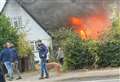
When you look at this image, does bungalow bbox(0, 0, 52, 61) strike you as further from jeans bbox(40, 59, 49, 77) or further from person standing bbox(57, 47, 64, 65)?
jeans bbox(40, 59, 49, 77)

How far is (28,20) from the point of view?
141ft

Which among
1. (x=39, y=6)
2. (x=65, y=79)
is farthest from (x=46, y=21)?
(x=65, y=79)

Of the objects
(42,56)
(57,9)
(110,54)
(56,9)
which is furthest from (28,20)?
(42,56)

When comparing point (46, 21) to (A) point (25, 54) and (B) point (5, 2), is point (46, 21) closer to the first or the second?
(B) point (5, 2)

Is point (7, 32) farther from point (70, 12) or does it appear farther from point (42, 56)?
point (70, 12)

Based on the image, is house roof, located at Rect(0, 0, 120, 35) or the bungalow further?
house roof, located at Rect(0, 0, 120, 35)

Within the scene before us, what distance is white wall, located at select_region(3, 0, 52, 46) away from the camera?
4331 cm

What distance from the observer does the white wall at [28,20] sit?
43.3 m

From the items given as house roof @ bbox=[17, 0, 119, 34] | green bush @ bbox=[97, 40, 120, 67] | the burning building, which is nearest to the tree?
green bush @ bbox=[97, 40, 120, 67]

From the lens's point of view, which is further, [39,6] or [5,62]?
[39,6]

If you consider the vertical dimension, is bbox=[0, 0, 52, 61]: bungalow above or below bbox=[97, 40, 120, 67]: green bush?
above

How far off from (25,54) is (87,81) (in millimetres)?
10981

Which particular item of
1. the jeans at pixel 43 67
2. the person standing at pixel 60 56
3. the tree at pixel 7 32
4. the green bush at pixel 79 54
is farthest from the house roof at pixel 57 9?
the jeans at pixel 43 67

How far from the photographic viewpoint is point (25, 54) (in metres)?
29.8
